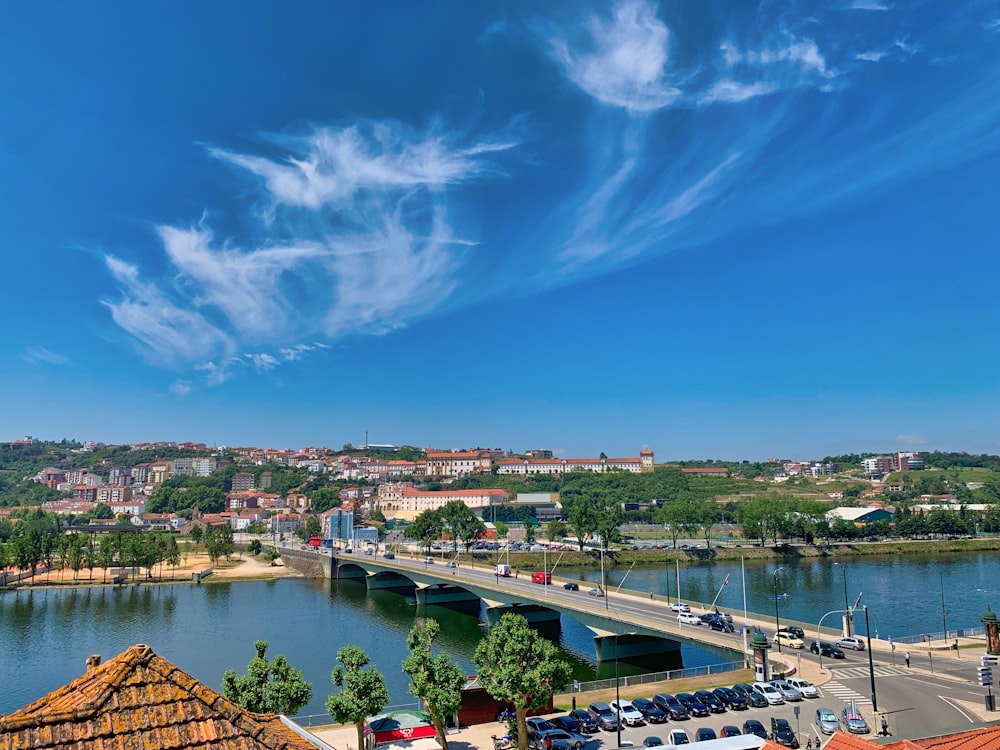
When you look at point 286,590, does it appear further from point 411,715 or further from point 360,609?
point 411,715

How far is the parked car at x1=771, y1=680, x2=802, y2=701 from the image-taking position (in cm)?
3362

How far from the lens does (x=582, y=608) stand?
2060 inches

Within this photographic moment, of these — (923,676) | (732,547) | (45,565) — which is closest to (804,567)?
(732,547)

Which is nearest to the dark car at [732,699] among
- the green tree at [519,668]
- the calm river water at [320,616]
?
the green tree at [519,668]

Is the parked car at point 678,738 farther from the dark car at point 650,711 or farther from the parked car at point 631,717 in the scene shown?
the dark car at point 650,711

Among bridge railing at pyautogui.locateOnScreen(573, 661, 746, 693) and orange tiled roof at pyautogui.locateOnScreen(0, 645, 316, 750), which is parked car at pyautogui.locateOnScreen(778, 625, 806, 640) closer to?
bridge railing at pyautogui.locateOnScreen(573, 661, 746, 693)

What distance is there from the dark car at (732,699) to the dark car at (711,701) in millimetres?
194

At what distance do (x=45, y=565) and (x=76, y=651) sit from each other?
5806 cm

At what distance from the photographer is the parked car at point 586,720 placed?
31.3m

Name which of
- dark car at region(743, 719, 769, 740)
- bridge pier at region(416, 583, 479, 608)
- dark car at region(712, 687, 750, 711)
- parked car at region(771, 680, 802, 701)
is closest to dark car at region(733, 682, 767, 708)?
dark car at region(712, 687, 750, 711)

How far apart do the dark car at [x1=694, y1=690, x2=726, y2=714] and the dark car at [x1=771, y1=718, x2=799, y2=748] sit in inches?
166

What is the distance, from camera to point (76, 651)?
5828cm

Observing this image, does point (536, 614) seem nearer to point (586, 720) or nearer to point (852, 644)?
point (852, 644)

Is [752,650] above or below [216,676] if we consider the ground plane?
above
